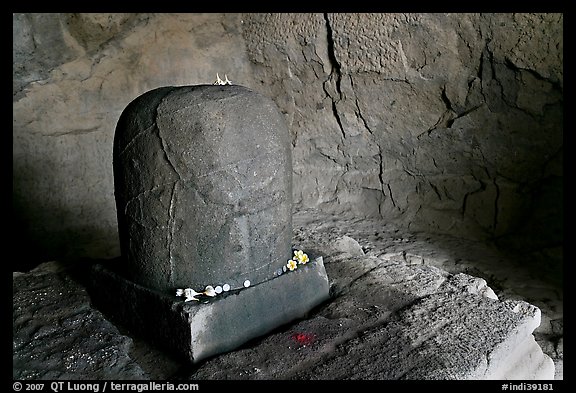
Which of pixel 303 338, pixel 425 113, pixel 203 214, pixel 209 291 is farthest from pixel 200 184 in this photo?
pixel 425 113

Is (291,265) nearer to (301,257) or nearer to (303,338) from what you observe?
(301,257)

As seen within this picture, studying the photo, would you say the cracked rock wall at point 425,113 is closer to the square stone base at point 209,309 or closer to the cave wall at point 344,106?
the cave wall at point 344,106

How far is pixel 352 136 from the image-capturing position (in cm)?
432

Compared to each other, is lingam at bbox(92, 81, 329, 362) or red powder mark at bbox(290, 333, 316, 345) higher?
lingam at bbox(92, 81, 329, 362)

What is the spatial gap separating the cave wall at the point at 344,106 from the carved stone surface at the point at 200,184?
2093 millimetres

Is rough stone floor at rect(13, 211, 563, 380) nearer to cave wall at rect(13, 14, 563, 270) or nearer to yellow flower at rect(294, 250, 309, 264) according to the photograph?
yellow flower at rect(294, 250, 309, 264)

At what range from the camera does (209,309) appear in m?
1.86

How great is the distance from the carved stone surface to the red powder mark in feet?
0.81

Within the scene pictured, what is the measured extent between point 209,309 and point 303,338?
1.12ft

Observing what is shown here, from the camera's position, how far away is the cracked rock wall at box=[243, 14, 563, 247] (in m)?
3.49

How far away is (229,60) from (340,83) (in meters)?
Result: 0.97

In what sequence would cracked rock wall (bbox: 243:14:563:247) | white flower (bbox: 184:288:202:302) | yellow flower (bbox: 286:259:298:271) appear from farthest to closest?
cracked rock wall (bbox: 243:14:563:247)
yellow flower (bbox: 286:259:298:271)
white flower (bbox: 184:288:202:302)

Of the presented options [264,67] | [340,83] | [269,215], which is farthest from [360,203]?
[269,215]

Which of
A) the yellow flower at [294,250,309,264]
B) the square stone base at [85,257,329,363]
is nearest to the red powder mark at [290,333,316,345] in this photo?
the square stone base at [85,257,329,363]
